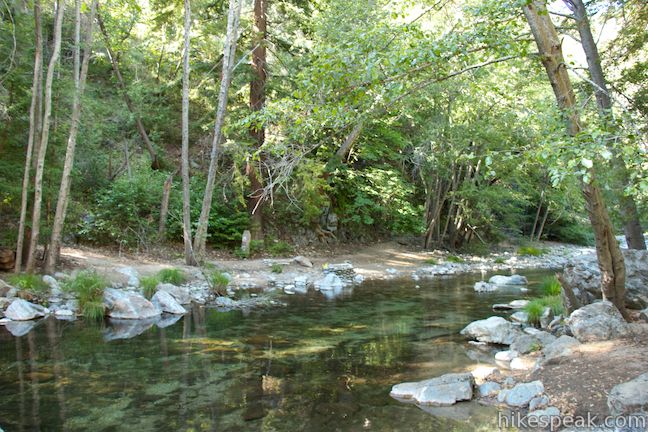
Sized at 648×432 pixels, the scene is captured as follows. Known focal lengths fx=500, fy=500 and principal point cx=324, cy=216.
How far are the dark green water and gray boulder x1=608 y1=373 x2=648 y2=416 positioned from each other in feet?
3.29

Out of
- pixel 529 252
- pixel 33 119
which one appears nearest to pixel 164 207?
pixel 33 119

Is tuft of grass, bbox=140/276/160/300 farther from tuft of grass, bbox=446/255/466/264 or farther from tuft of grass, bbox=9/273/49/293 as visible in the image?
tuft of grass, bbox=446/255/466/264

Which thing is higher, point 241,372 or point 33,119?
point 33,119

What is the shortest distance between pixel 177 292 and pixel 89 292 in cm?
190

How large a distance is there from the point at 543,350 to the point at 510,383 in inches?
45.8

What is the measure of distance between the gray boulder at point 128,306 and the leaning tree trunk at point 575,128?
300 inches

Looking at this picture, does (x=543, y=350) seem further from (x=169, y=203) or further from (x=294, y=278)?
(x=169, y=203)

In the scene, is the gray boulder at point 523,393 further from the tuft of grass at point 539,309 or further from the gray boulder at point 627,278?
the tuft of grass at point 539,309

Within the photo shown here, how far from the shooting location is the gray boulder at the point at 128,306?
938 centimetres

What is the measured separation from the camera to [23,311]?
8.85m

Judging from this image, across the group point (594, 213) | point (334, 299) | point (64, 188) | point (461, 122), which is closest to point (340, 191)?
point (461, 122)

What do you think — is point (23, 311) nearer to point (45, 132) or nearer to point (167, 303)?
point (167, 303)

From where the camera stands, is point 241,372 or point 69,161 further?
point 69,161

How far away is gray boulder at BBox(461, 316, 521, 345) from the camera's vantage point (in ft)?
24.5
